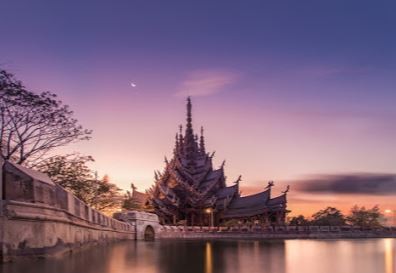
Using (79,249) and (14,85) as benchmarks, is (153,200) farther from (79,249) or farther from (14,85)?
(79,249)

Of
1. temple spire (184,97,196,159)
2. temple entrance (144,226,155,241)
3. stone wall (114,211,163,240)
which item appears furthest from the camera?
temple spire (184,97,196,159)

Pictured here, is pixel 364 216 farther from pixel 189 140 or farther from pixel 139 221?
pixel 139 221

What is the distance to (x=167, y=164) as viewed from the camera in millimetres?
88812

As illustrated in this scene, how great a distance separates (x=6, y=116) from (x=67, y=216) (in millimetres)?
11501

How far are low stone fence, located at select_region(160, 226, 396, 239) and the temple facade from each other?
5.37 meters

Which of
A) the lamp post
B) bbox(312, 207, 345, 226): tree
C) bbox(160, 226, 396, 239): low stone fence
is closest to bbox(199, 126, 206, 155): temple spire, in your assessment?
the lamp post

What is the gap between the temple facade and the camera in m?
77.3

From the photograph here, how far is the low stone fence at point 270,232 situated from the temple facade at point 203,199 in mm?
5369

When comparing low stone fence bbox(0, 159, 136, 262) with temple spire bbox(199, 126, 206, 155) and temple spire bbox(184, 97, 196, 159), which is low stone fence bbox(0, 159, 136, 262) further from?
temple spire bbox(199, 126, 206, 155)

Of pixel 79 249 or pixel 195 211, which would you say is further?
pixel 195 211

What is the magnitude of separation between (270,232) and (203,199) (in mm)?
15020

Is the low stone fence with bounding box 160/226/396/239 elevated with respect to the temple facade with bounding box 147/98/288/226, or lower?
lower

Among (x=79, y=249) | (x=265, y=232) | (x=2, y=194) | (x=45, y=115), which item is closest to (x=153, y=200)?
(x=265, y=232)

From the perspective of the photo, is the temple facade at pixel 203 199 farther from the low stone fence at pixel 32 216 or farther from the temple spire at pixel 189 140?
the low stone fence at pixel 32 216
